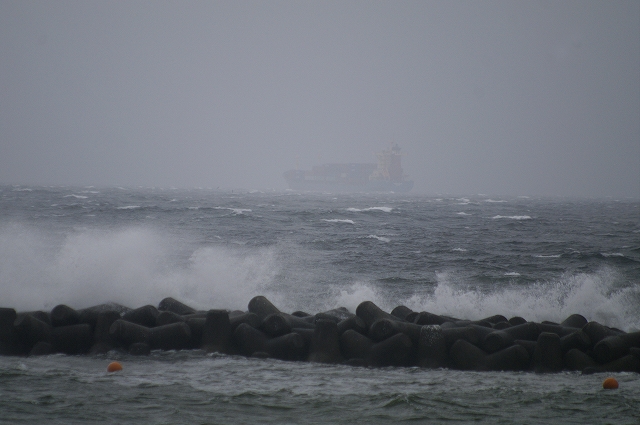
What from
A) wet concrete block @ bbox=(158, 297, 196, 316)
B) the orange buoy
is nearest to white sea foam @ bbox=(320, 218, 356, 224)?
wet concrete block @ bbox=(158, 297, 196, 316)

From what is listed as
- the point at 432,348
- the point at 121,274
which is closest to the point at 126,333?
the point at 432,348

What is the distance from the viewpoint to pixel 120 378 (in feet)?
21.5

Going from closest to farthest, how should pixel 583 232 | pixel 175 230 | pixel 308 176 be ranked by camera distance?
pixel 175 230 → pixel 583 232 → pixel 308 176

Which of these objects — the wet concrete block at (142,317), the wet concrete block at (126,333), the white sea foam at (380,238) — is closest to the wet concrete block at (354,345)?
the wet concrete block at (126,333)

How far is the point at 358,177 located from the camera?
171000 mm

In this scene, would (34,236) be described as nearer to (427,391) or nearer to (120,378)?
(120,378)

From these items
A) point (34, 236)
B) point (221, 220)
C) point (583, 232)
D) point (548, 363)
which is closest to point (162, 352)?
point (548, 363)

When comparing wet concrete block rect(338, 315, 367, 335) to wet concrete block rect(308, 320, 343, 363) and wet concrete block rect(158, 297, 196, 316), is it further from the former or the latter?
wet concrete block rect(158, 297, 196, 316)

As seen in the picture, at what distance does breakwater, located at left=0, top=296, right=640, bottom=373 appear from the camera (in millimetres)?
7688

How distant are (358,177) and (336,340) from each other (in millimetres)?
163859

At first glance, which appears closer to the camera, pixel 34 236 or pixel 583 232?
pixel 34 236

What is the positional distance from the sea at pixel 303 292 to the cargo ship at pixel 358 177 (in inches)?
5268

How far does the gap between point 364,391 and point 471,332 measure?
2367 mm

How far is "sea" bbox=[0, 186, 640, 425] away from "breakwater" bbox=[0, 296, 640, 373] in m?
0.24
